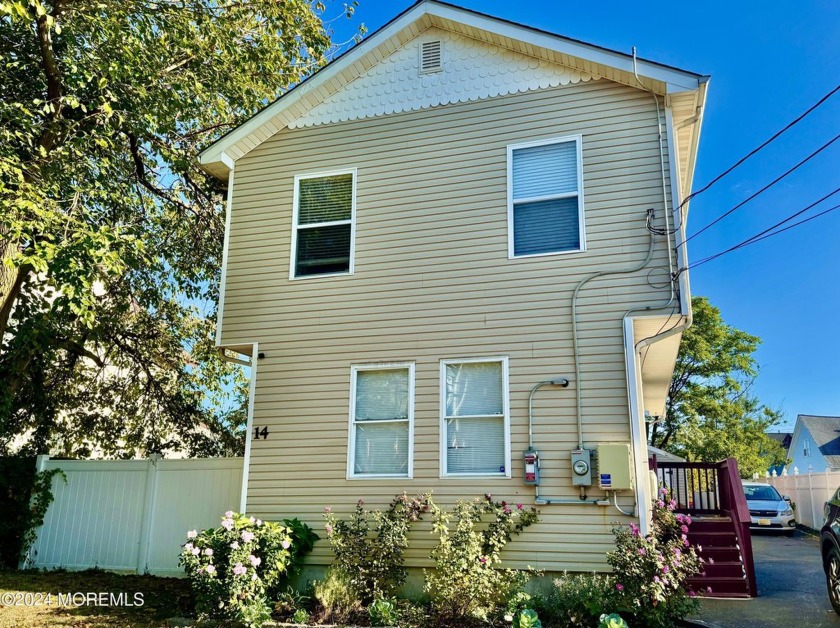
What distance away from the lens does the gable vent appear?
9.22m

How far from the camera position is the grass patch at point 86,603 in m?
7.05

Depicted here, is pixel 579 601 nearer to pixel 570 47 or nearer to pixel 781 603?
pixel 781 603

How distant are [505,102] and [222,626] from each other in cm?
710

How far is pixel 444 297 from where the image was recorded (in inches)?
328

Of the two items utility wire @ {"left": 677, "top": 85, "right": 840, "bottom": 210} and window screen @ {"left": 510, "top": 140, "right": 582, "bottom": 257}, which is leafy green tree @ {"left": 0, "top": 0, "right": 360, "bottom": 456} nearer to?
window screen @ {"left": 510, "top": 140, "right": 582, "bottom": 257}

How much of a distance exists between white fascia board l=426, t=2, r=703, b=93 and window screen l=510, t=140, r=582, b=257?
1.06m

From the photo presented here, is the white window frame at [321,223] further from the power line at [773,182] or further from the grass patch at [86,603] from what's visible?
the grass patch at [86,603]

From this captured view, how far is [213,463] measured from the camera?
9.61 meters

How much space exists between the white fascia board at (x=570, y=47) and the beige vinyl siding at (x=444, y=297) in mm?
364

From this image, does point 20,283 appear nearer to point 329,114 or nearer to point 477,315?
point 329,114

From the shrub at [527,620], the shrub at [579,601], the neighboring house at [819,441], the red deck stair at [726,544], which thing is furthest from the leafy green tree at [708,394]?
the shrub at [527,620]

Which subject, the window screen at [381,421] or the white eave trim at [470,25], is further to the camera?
the window screen at [381,421]

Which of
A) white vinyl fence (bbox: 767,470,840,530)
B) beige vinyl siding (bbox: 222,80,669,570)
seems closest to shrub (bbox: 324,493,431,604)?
beige vinyl siding (bbox: 222,80,669,570)

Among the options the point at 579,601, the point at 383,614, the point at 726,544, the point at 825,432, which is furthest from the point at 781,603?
the point at 825,432
